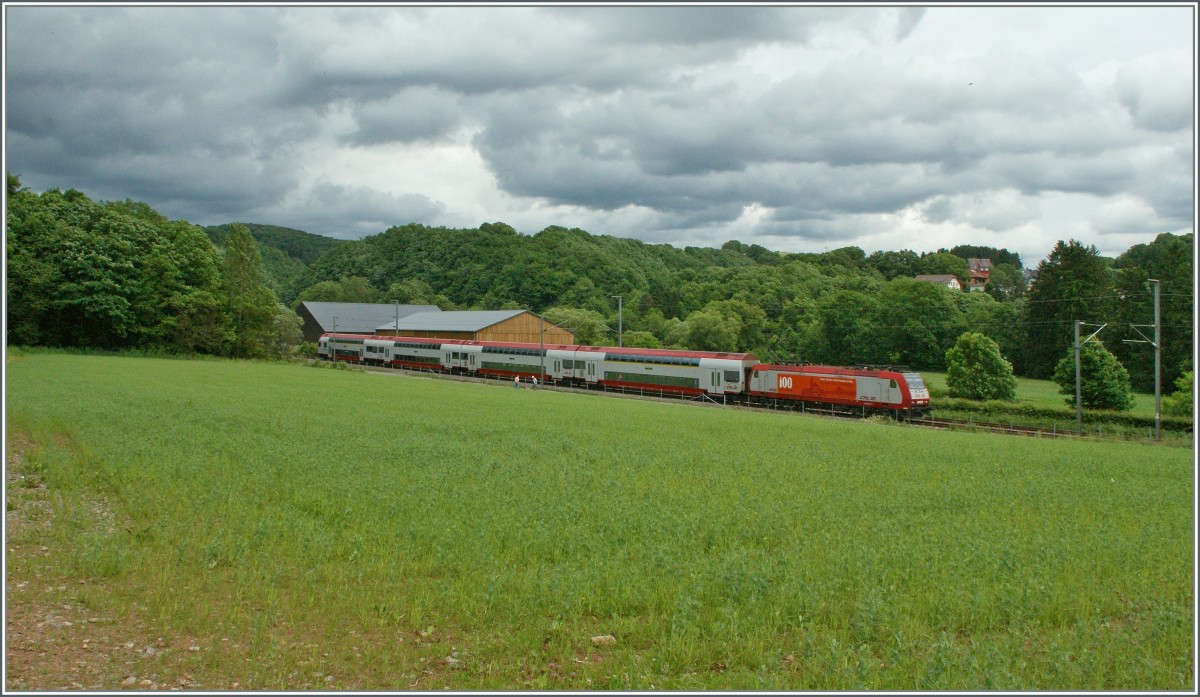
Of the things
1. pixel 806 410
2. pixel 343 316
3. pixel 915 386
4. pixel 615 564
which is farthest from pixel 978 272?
pixel 615 564

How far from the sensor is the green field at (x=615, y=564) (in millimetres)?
7223

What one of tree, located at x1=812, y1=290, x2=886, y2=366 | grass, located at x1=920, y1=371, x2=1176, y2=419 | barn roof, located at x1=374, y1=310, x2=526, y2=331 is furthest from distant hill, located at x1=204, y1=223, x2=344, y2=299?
grass, located at x1=920, y1=371, x2=1176, y2=419

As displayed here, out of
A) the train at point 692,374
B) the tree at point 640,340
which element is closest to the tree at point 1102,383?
the train at point 692,374

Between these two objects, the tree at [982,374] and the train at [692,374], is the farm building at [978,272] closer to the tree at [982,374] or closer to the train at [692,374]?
the tree at [982,374]

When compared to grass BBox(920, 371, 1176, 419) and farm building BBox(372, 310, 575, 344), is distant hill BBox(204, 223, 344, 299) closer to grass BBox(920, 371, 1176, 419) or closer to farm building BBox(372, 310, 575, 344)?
farm building BBox(372, 310, 575, 344)

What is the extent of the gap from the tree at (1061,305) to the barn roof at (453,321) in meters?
50.3

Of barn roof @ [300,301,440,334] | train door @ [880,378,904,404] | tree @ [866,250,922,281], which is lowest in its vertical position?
train door @ [880,378,904,404]

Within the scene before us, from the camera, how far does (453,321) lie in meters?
85.9

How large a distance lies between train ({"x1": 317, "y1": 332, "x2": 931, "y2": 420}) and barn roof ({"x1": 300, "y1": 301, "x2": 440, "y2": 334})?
28159 mm

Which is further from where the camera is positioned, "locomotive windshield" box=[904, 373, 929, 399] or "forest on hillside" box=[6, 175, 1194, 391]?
"forest on hillside" box=[6, 175, 1194, 391]

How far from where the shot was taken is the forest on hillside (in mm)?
61531

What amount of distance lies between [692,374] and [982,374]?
19.6 metres

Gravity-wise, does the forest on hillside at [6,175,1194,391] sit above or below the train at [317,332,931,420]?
above

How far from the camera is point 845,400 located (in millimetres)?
44469
